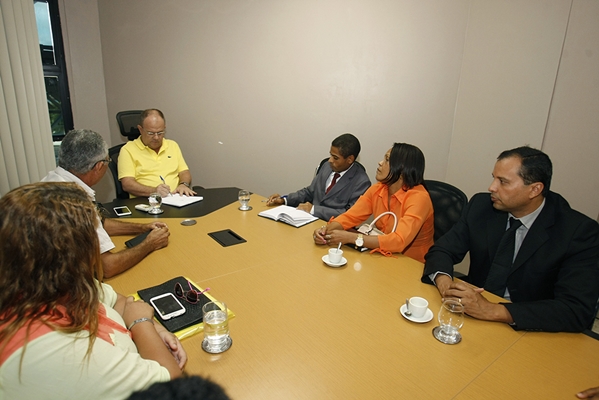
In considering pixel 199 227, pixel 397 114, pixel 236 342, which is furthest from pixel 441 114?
A: pixel 236 342

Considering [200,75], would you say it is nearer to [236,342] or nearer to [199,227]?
[199,227]

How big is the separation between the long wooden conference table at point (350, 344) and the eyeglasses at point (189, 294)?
0.09m

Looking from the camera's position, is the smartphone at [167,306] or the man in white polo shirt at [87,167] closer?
the smartphone at [167,306]

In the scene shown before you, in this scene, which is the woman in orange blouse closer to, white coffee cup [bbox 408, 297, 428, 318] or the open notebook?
the open notebook

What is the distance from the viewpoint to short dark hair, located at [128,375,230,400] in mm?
455

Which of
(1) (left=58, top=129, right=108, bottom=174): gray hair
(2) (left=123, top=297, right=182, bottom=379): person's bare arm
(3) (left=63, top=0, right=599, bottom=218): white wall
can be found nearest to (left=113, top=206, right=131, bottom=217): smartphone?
(1) (left=58, top=129, right=108, bottom=174): gray hair

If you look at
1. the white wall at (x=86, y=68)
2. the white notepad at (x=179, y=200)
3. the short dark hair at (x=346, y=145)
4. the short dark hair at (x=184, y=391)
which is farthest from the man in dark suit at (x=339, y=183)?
the white wall at (x=86, y=68)

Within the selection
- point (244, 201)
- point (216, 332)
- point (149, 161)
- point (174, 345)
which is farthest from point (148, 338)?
point (149, 161)

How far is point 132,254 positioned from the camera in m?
1.68

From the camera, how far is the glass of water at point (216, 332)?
1146mm

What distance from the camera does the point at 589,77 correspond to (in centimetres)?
229

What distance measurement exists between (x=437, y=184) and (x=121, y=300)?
1.89 meters

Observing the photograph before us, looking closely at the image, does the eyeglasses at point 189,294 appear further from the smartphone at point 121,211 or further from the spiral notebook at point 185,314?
the smartphone at point 121,211

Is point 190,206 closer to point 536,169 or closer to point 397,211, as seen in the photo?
point 397,211
